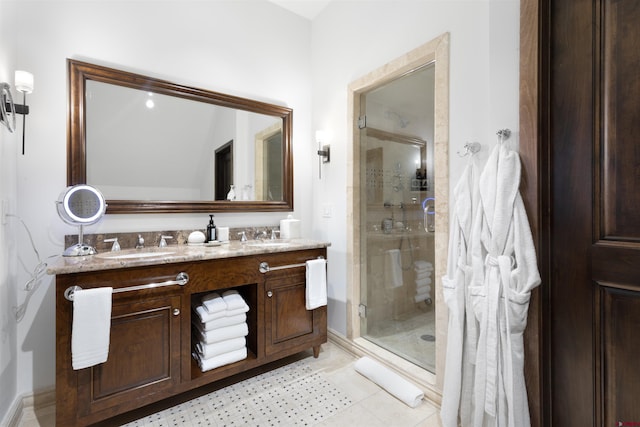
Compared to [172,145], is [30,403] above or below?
below


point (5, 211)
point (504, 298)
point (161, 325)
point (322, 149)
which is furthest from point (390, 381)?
point (5, 211)

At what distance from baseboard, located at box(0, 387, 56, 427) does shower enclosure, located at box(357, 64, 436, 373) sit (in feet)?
6.70

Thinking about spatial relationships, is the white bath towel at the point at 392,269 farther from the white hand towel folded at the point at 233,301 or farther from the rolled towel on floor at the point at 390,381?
the white hand towel folded at the point at 233,301

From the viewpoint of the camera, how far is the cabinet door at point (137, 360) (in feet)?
4.77

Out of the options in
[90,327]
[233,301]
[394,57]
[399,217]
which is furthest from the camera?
[399,217]

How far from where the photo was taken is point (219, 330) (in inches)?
71.7

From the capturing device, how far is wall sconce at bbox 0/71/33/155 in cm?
139

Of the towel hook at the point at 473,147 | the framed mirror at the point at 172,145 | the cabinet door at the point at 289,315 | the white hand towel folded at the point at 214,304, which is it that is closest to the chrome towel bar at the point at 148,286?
the white hand towel folded at the point at 214,304

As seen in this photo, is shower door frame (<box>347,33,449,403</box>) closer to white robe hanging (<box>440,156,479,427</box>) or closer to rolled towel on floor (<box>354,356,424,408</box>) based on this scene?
rolled towel on floor (<box>354,356,424,408</box>)

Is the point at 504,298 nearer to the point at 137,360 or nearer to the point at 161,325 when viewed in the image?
the point at 161,325

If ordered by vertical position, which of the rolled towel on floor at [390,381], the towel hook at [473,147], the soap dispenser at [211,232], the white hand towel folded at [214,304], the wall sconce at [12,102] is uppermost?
the wall sconce at [12,102]

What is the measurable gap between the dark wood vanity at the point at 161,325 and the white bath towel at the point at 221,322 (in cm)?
10

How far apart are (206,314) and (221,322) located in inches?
4.4

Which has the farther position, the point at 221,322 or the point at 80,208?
the point at 221,322
